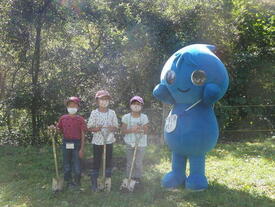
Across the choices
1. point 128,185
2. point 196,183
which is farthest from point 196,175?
point 128,185

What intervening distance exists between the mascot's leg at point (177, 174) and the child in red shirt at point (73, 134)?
4.63 feet

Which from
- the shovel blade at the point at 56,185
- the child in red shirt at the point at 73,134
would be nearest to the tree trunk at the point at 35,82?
the child in red shirt at the point at 73,134

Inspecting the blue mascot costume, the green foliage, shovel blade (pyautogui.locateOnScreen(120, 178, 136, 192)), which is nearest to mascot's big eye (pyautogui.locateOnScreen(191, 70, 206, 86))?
the blue mascot costume

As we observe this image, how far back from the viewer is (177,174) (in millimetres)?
6547

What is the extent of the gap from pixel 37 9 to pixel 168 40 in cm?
325

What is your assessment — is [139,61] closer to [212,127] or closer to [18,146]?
[18,146]

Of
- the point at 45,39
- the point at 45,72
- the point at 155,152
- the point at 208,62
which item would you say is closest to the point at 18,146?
the point at 45,72

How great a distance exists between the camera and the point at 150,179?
7191 millimetres

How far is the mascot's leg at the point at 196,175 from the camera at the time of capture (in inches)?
248

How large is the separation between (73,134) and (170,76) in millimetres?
1743

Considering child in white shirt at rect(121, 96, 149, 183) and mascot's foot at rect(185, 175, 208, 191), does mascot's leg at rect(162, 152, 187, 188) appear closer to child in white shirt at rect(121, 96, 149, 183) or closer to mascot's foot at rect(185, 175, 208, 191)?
mascot's foot at rect(185, 175, 208, 191)

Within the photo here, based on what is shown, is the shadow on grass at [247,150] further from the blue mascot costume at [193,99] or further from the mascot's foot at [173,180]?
the blue mascot costume at [193,99]

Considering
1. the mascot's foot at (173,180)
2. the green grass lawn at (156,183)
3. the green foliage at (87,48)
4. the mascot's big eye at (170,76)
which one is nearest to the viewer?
the green grass lawn at (156,183)

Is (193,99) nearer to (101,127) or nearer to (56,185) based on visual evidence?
(101,127)
